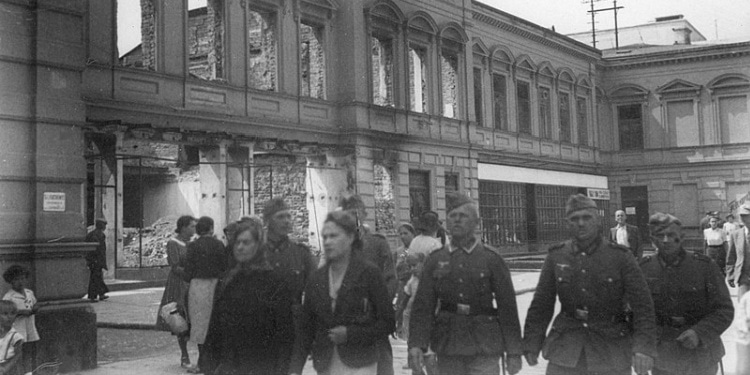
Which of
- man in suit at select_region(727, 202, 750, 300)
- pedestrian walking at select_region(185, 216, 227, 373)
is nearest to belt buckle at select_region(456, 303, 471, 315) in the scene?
pedestrian walking at select_region(185, 216, 227, 373)

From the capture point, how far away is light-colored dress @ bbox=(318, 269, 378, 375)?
550 cm

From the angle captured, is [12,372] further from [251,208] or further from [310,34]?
[310,34]

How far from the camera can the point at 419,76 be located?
1042 inches

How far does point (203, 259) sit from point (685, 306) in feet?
15.7

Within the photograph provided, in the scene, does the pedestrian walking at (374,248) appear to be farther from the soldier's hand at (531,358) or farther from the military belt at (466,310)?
the soldier's hand at (531,358)

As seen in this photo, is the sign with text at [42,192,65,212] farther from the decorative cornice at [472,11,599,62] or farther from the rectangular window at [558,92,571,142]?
the rectangular window at [558,92,571,142]

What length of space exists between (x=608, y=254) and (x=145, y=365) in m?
6.43

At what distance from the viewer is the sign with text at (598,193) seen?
129 feet

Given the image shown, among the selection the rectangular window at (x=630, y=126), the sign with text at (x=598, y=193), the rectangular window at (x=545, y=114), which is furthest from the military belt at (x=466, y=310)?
the rectangular window at (x=630, y=126)

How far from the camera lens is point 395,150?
2439 cm

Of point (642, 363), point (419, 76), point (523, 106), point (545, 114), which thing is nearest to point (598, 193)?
point (545, 114)

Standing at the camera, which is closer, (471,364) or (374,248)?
(471,364)

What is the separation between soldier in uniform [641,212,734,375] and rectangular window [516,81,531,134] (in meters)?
28.5

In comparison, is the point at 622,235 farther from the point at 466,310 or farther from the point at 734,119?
the point at 734,119
